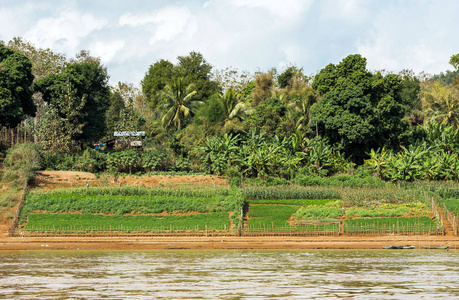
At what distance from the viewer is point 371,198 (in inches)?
1732

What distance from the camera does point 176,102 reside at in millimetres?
64562

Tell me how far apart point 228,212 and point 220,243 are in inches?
249

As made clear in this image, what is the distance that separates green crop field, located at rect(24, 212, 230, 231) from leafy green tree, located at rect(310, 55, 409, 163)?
58.8 ft

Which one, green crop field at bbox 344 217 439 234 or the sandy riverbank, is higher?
green crop field at bbox 344 217 439 234

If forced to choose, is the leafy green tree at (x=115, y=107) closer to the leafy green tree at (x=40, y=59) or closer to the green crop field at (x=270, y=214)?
the leafy green tree at (x=40, y=59)

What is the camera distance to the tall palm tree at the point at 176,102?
209ft

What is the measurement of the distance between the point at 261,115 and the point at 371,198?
17396 mm

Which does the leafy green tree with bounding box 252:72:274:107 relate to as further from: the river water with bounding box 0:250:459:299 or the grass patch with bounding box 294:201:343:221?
the river water with bounding box 0:250:459:299

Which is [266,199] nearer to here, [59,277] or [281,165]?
[281,165]

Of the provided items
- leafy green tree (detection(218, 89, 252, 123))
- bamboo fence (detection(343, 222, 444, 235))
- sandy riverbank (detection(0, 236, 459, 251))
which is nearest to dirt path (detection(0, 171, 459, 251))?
sandy riverbank (detection(0, 236, 459, 251))

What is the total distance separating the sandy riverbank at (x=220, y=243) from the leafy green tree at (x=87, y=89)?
2139 cm

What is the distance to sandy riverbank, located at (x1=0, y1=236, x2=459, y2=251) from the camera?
116ft

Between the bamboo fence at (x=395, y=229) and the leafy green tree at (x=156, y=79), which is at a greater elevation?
the leafy green tree at (x=156, y=79)

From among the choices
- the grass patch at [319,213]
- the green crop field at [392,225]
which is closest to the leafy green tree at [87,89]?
the grass patch at [319,213]
